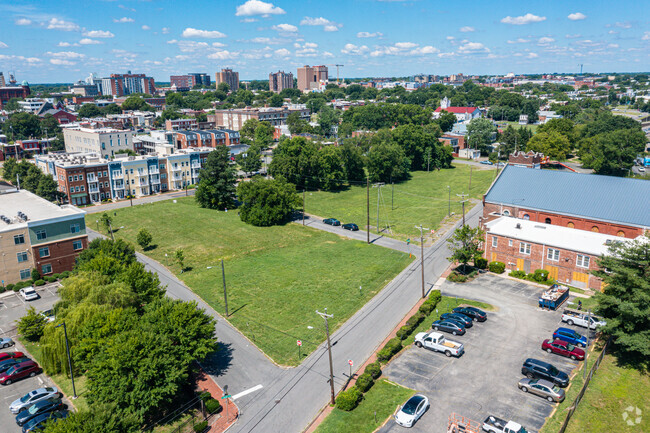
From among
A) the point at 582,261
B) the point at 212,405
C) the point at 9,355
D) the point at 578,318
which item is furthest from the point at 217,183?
the point at 578,318

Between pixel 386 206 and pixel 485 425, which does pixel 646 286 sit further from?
pixel 386 206

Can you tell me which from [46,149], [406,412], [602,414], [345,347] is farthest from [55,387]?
[46,149]

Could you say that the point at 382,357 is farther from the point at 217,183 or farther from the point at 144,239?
the point at 217,183

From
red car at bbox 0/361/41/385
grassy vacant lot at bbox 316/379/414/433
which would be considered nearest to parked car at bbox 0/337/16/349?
red car at bbox 0/361/41/385

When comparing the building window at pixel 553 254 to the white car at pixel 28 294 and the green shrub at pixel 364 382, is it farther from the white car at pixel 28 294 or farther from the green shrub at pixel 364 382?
the white car at pixel 28 294

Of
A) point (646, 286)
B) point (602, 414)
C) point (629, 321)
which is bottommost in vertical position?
point (602, 414)

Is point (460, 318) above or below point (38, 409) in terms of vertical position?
above
